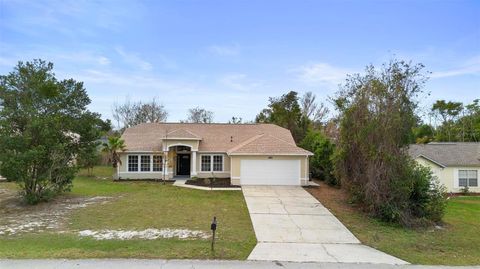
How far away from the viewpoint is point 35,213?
14.2 metres

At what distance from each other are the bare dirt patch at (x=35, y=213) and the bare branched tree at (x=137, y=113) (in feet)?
105

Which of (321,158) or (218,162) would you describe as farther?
(321,158)

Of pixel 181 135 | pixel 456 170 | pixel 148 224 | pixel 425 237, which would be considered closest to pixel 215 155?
pixel 181 135

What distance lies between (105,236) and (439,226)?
40.6ft

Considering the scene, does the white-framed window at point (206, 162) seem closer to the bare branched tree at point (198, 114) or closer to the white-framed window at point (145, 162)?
the white-framed window at point (145, 162)

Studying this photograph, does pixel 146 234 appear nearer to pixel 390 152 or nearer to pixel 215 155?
pixel 390 152

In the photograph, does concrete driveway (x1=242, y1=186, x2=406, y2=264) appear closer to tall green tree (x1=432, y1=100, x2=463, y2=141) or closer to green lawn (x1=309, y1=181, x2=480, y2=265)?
green lawn (x1=309, y1=181, x2=480, y2=265)

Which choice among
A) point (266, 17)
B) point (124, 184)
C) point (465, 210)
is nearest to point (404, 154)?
point (465, 210)

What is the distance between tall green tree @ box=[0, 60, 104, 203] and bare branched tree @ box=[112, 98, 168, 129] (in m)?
33.1

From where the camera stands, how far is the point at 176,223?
40.5 ft

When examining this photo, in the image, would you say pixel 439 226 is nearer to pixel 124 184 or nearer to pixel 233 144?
pixel 233 144

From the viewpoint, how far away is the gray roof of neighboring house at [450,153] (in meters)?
25.8

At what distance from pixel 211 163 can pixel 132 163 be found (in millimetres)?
6017

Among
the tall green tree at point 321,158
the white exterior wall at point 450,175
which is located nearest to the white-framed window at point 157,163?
the tall green tree at point 321,158
